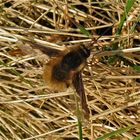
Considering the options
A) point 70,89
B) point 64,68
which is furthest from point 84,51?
point 70,89

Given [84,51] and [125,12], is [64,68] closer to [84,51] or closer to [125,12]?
[84,51]

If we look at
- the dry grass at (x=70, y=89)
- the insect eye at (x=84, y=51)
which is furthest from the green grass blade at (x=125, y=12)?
the insect eye at (x=84, y=51)

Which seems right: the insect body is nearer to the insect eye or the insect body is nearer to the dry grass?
the insect eye

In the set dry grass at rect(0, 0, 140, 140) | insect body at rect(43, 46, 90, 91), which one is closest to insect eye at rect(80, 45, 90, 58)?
insect body at rect(43, 46, 90, 91)

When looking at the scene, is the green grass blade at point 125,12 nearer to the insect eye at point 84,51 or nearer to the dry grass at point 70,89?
the dry grass at point 70,89

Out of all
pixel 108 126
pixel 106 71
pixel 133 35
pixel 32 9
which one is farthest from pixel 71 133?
pixel 32 9

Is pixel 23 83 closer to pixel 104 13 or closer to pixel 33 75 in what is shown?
pixel 33 75

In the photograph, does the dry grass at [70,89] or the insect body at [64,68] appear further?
the dry grass at [70,89]
